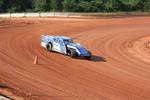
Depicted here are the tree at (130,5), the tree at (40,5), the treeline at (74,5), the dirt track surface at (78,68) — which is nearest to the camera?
the dirt track surface at (78,68)

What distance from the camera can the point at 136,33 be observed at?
51031mm

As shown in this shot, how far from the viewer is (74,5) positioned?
73.7 m

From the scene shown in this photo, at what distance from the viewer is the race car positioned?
30547 millimetres

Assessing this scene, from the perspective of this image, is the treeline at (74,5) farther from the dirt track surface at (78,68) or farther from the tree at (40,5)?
the dirt track surface at (78,68)

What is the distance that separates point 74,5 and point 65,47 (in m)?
43.3

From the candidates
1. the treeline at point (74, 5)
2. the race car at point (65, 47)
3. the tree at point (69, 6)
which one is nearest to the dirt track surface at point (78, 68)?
the race car at point (65, 47)

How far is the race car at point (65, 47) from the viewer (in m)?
30.5

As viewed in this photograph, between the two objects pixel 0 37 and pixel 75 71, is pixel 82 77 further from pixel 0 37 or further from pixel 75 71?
pixel 0 37

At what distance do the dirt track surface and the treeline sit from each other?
25859 mm

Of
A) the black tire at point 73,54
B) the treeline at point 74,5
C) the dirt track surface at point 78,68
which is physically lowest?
the dirt track surface at point 78,68

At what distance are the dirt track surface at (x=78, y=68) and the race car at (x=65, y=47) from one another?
1.82ft

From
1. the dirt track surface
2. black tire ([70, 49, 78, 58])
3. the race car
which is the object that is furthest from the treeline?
black tire ([70, 49, 78, 58])

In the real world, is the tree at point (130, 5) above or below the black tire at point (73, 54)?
above

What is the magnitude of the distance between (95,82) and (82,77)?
47.2 inches
